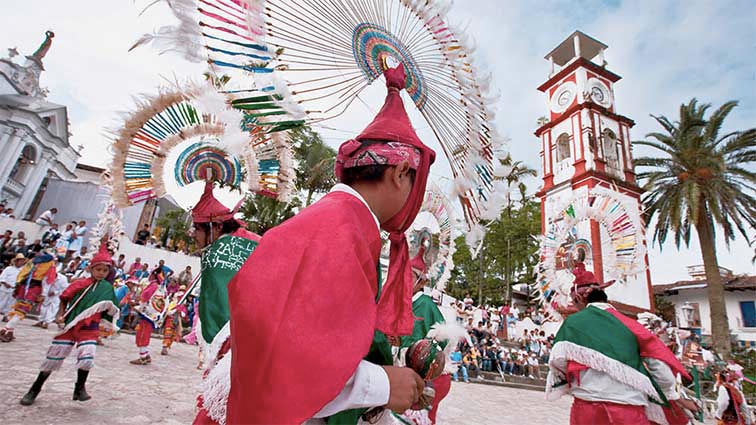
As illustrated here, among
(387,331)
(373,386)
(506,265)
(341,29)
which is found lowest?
(373,386)

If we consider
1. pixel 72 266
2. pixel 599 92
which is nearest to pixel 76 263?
pixel 72 266

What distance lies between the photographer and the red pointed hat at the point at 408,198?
1549mm

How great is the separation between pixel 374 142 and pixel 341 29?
0.73 m

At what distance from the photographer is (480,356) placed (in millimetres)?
15867

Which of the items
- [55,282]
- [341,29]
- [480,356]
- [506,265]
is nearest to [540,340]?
[480,356]

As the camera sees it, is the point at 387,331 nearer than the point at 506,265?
Yes

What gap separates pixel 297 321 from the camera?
40.4 inches

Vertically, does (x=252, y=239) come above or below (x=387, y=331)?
above

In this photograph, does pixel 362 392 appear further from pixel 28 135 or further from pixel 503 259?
pixel 28 135

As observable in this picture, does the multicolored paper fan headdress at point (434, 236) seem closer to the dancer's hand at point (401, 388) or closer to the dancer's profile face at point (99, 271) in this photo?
the dancer's hand at point (401, 388)

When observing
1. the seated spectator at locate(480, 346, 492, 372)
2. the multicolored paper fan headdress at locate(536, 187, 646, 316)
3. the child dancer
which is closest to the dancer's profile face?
the child dancer

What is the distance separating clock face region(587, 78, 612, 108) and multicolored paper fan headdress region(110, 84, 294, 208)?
26813 millimetres

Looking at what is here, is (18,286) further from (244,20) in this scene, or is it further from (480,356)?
(480,356)

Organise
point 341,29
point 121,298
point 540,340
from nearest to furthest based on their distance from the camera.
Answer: point 341,29 < point 121,298 < point 540,340
